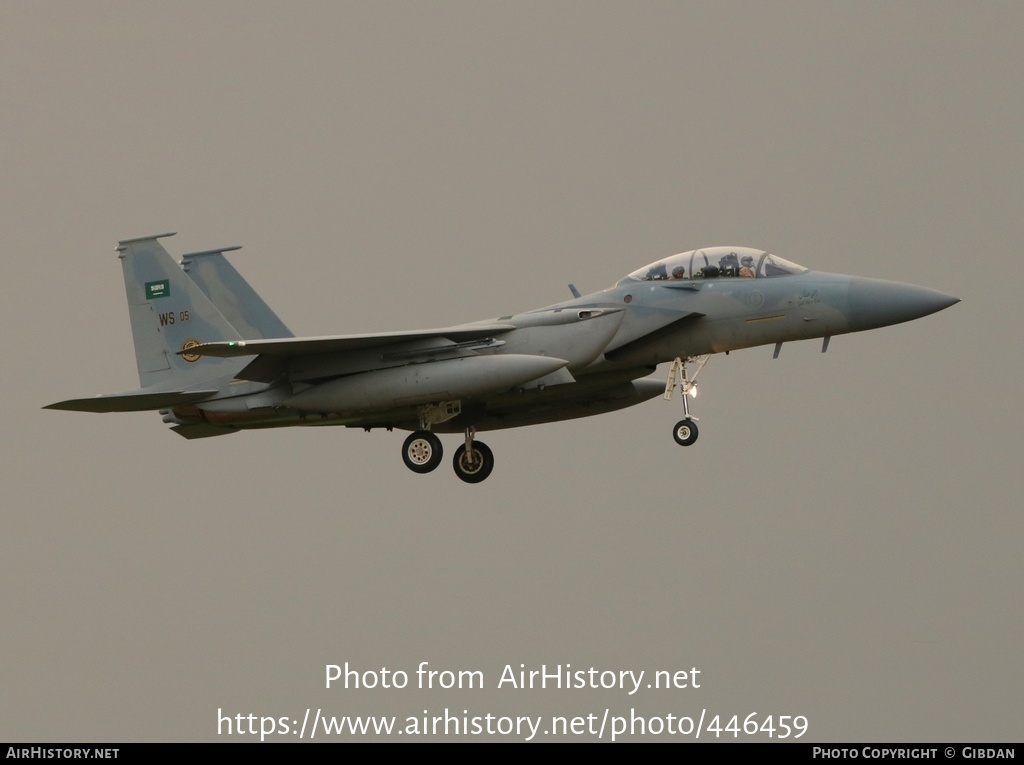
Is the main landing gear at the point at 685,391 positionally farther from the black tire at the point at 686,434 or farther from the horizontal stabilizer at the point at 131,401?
the horizontal stabilizer at the point at 131,401

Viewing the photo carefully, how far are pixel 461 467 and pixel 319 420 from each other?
77.4 inches

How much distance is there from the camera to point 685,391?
2097 cm

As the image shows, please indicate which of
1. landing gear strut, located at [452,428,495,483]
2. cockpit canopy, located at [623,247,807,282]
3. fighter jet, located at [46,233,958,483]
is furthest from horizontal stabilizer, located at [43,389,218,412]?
cockpit canopy, located at [623,247,807,282]

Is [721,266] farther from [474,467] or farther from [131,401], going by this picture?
[131,401]

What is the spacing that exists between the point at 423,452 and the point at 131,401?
12.0 ft

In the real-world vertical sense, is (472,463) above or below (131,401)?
below

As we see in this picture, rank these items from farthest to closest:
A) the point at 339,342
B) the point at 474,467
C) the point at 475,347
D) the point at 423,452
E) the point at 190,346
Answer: the point at 474,467, the point at 190,346, the point at 423,452, the point at 475,347, the point at 339,342

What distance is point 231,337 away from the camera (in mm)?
22156

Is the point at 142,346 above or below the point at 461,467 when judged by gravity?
above

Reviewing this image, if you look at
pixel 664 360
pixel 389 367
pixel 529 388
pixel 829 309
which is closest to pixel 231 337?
pixel 389 367

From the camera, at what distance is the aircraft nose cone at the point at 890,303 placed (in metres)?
20.2

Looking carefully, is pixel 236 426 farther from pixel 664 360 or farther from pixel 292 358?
pixel 664 360

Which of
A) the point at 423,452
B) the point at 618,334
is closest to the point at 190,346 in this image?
the point at 423,452

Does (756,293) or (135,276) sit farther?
(135,276)
